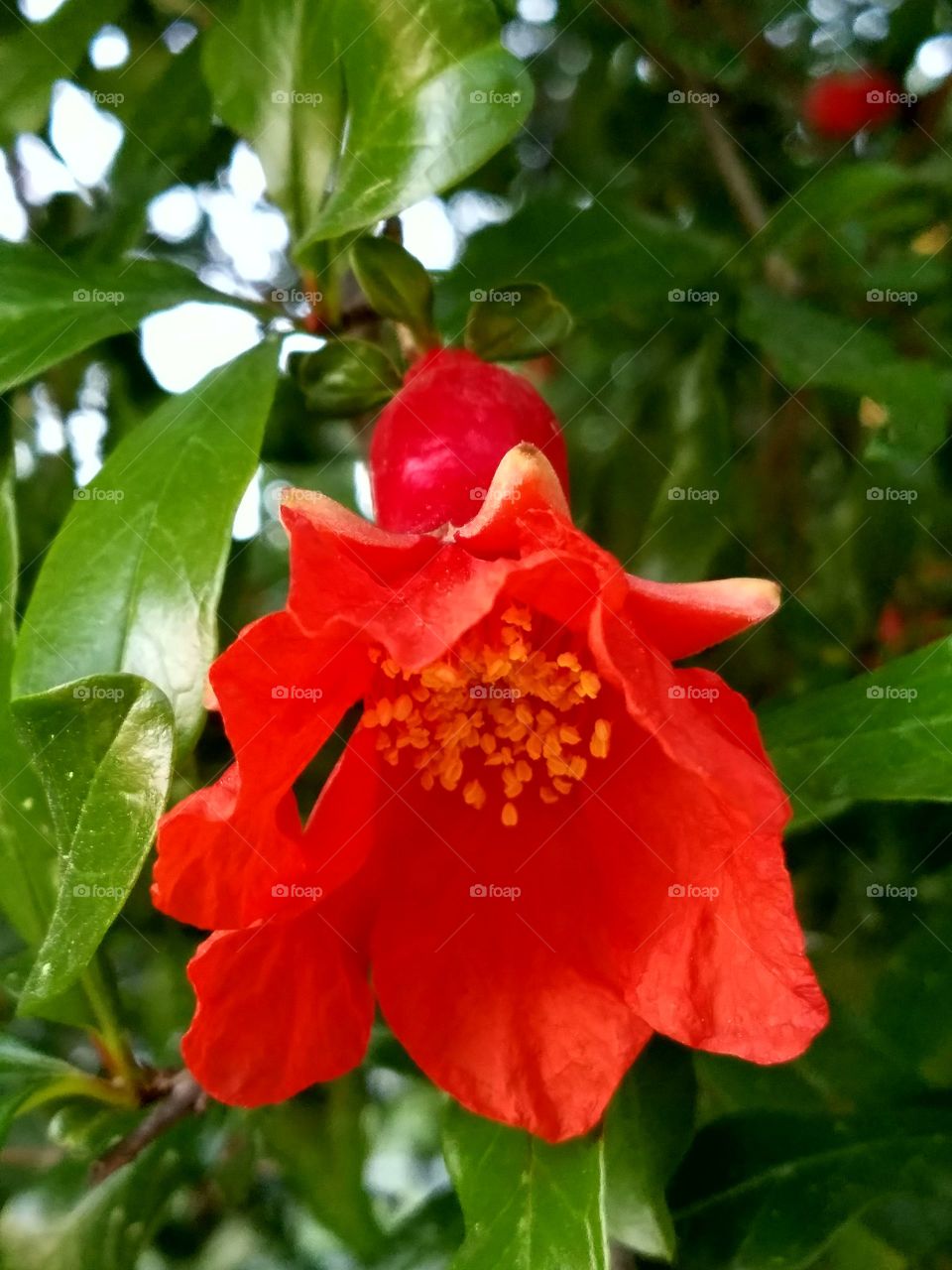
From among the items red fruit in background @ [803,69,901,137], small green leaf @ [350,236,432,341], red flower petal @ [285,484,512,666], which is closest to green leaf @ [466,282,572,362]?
small green leaf @ [350,236,432,341]

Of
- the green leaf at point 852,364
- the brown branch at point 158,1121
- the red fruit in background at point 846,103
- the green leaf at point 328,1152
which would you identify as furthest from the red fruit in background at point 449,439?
the red fruit in background at point 846,103

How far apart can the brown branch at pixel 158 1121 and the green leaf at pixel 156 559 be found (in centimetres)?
27

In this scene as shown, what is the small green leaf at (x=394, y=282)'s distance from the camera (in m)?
0.70

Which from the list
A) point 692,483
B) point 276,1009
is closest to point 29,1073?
point 276,1009

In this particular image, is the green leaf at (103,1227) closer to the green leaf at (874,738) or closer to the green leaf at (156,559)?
the green leaf at (156,559)

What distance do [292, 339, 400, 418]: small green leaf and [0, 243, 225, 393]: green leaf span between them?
9 cm

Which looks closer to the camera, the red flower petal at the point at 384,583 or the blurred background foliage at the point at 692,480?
the red flower petal at the point at 384,583

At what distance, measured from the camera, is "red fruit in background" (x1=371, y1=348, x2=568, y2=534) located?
0.64m

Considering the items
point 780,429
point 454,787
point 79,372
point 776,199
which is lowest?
point 780,429

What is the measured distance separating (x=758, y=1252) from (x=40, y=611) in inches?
22.2

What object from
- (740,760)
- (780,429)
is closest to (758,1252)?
(740,760)

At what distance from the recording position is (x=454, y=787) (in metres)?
0.66

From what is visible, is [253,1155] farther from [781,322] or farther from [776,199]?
[776,199]

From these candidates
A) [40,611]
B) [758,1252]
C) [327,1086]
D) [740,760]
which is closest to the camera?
[740,760]
